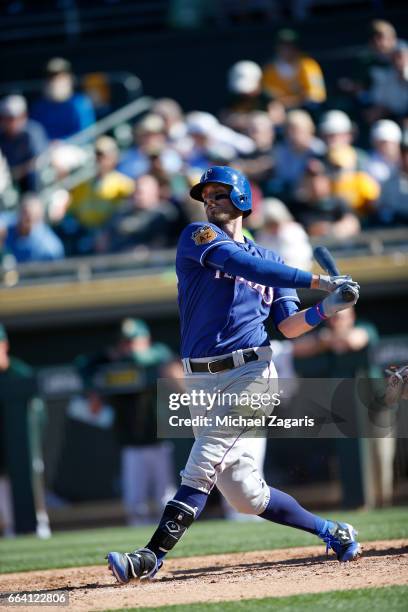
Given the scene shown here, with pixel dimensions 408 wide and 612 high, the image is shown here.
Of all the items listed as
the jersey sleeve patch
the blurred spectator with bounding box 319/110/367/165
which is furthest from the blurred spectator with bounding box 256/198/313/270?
the jersey sleeve patch

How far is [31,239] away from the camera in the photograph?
10.5 metres

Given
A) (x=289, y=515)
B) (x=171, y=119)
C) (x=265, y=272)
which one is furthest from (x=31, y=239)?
(x=265, y=272)

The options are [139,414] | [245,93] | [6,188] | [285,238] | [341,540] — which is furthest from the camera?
[6,188]

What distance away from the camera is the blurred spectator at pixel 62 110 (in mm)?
12367

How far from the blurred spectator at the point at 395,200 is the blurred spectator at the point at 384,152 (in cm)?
9

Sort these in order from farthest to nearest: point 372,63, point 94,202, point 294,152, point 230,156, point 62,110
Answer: point 62,110 → point 372,63 → point 94,202 → point 230,156 → point 294,152

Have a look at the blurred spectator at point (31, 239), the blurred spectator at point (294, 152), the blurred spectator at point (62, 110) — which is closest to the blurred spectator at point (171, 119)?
the blurred spectator at point (62, 110)

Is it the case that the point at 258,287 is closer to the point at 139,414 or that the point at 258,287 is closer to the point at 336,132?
the point at 139,414

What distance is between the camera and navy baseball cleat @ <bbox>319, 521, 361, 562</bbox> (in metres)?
4.79

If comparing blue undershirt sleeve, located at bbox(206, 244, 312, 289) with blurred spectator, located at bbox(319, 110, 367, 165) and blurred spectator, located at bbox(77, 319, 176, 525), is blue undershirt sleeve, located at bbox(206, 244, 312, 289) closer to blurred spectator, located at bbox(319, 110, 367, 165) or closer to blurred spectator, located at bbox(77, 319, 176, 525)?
blurred spectator, located at bbox(77, 319, 176, 525)

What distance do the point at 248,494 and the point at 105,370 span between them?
512cm

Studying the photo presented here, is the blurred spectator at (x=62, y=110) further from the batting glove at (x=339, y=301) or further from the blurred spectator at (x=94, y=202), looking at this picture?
the batting glove at (x=339, y=301)

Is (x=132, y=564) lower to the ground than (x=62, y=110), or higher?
lower

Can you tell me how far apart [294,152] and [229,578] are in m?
6.61
